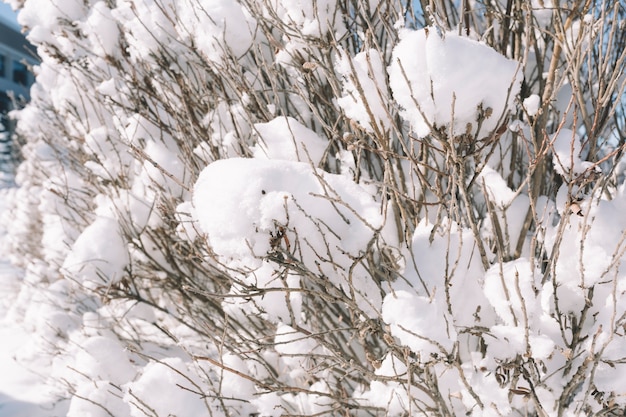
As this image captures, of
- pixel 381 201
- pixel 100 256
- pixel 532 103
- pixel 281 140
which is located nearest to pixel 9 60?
pixel 100 256

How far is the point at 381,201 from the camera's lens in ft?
6.29

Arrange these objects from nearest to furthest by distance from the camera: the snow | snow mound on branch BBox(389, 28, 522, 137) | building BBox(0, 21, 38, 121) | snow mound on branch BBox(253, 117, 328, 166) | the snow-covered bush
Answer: snow mound on branch BBox(389, 28, 522, 137)
the snow-covered bush
the snow
snow mound on branch BBox(253, 117, 328, 166)
building BBox(0, 21, 38, 121)

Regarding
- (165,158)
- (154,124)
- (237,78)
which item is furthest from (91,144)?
(237,78)

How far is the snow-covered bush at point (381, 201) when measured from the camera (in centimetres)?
152

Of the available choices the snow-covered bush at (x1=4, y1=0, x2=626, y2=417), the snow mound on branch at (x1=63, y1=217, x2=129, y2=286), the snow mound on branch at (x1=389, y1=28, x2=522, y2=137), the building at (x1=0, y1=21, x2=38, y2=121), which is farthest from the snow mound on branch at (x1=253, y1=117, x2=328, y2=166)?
the building at (x1=0, y1=21, x2=38, y2=121)

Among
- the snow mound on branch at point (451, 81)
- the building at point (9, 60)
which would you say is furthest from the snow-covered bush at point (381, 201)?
the building at point (9, 60)

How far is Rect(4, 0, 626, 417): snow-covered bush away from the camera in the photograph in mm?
1524

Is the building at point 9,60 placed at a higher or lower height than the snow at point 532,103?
higher

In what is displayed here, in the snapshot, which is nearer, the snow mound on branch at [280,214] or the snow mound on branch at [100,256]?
the snow mound on branch at [280,214]

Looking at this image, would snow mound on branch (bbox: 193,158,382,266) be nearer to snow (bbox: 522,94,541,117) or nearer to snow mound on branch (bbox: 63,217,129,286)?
snow (bbox: 522,94,541,117)

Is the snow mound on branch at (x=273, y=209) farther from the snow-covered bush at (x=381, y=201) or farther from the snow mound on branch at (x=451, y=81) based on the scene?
the snow mound on branch at (x=451, y=81)

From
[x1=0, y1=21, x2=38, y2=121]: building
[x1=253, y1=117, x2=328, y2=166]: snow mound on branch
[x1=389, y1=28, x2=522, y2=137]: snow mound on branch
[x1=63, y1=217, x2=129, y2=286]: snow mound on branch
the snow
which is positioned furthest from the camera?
[x1=0, y1=21, x2=38, y2=121]: building

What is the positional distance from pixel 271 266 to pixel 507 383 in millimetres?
1075

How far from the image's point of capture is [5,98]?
2527cm
